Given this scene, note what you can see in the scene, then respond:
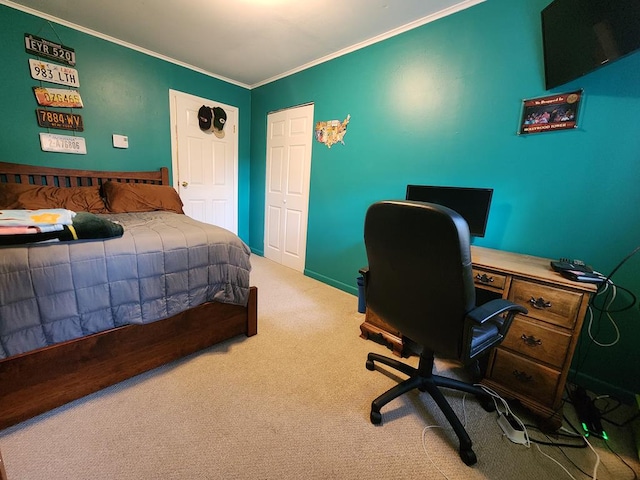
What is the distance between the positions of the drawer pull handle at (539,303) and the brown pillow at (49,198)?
341cm

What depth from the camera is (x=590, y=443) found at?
1298 millimetres

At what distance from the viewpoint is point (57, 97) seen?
2.53m

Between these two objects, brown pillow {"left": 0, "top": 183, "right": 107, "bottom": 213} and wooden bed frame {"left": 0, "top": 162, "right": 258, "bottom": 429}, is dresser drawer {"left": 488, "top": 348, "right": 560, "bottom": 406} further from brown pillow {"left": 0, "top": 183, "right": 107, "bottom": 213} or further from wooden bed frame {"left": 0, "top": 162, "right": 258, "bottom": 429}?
brown pillow {"left": 0, "top": 183, "right": 107, "bottom": 213}

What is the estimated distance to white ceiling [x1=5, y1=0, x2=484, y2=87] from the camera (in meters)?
2.06

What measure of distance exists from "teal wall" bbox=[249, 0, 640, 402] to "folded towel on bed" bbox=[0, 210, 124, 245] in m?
2.10

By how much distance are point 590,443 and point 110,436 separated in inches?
89.6

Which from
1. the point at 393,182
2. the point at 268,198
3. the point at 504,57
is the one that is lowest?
the point at 268,198

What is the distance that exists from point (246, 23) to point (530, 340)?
314cm

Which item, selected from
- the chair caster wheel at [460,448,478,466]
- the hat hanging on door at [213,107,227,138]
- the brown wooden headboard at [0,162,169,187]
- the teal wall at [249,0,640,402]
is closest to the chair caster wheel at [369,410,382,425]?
the chair caster wheel at [460,448,478,466]

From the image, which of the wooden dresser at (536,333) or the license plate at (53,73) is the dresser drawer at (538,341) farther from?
the license plate at (53,73)

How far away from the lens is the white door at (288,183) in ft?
10.8

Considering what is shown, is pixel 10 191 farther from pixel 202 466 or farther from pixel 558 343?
pixel 558 343

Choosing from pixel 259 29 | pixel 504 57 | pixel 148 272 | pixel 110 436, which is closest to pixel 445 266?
pixel 148 272

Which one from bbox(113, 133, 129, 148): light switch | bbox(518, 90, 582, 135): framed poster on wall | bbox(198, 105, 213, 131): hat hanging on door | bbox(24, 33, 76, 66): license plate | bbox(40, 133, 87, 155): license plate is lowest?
bbox(40, 133, 87, 155): license plate
